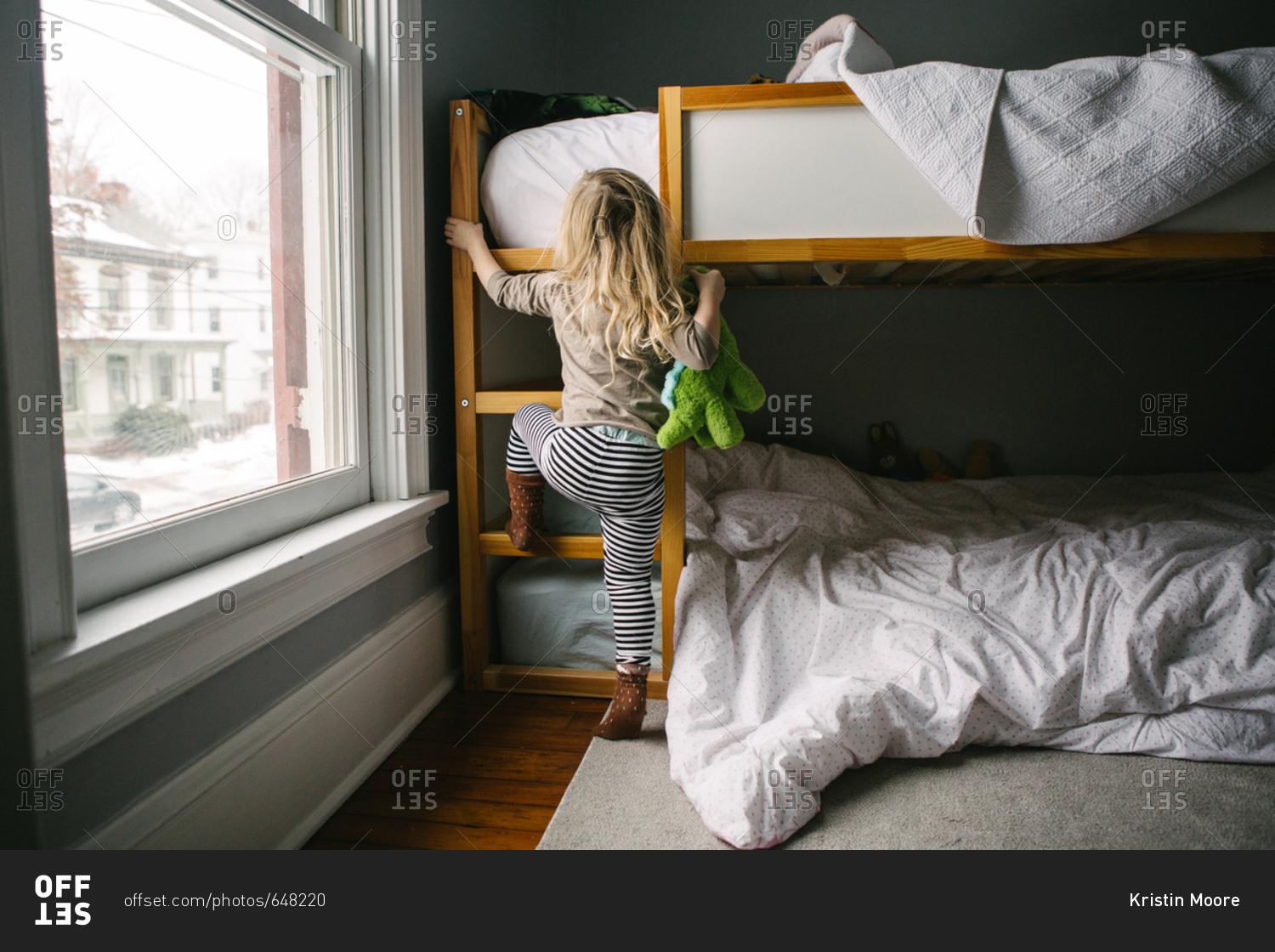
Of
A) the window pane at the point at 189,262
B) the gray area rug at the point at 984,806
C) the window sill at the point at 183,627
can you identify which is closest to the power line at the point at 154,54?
the window pane at the point at 189,262

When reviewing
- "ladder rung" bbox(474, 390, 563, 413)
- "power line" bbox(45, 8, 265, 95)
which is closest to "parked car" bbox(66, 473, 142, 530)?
"power line" bbox(45, 8, 265, 95)

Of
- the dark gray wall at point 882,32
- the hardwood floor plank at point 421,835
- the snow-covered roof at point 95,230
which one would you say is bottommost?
the hardwood floor plank at point 421,835

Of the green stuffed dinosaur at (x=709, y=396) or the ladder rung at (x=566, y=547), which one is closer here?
A: the green stuffed dinosaur at (x=709, y=396)

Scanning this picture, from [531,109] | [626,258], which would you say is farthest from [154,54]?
[531,109]

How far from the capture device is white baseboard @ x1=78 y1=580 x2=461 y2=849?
103 cm

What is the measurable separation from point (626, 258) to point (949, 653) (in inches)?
38.0

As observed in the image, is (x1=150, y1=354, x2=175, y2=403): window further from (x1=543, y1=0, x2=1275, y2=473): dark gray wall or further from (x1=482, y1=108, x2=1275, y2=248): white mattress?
(x1=543, y1=0, x2=1275, y2=473): dark gray wall

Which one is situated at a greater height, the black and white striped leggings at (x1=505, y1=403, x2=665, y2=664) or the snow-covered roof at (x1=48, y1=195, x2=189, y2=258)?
the snow-covered roof at (x1=48, y1=195, x2=189, y2=258)

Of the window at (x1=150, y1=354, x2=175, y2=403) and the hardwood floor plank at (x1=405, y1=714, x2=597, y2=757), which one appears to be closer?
the window at (x1=150, y1=354, x2=175, y2=403)

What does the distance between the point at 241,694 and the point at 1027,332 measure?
264 cm

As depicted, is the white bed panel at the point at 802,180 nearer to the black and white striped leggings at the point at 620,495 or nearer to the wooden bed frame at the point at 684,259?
the wooden bed frame at the point at 684,259

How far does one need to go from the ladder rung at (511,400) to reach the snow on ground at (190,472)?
20.9 inches

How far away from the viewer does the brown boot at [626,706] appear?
1.60 meters

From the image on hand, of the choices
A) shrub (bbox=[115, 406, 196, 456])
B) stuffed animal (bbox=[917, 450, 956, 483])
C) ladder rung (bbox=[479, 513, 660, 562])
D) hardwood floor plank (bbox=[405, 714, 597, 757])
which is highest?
shrub (bbox=[115, 406, 196, 456])
